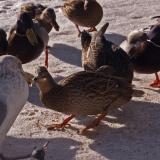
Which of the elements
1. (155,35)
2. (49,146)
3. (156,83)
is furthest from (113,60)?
(49,146)

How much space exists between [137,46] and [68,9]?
7.02 ft

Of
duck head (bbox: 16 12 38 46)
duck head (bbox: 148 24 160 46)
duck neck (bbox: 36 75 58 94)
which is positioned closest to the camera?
duck neck (bbox: 36 75 58 94)

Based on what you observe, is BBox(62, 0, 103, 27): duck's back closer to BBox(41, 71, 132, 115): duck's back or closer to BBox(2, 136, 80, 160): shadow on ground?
BBox(41, 71, 132, 115): duck's back

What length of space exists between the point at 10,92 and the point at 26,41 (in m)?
2.17

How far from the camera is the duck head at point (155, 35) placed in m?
5.28

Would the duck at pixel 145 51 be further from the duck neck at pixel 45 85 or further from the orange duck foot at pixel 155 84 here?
the duck neck at pixel 45 85

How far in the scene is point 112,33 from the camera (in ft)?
22.3

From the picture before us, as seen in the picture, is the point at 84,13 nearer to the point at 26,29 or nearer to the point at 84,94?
the point at 26,29

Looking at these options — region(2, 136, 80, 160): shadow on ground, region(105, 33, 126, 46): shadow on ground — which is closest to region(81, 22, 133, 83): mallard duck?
region(2, 136, 80, 160): shadow on ground

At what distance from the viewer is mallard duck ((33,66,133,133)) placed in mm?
4094

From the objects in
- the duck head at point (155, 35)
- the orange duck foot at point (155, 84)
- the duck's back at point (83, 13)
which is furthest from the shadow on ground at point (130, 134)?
the duck's back at point (83, 13)

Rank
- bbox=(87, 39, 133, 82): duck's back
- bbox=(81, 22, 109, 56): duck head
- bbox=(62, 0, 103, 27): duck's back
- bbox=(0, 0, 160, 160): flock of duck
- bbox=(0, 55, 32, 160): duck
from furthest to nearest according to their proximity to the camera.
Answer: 1. bbox=(62, 0, 103, 27): duck's back
2. bbox=(81, 22, 109, 56): duck head
3. bbox=(87, 39, 133, 82): duck's back
4. bbox=(0, 0, 160, 160): flock of duck
5. bbox=(0, 55, 32, 160): duck

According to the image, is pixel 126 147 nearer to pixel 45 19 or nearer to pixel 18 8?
pixel 45 19

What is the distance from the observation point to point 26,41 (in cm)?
579
